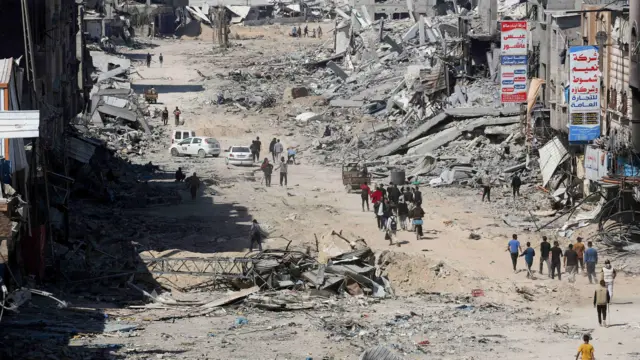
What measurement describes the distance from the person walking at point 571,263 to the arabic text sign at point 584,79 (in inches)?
292

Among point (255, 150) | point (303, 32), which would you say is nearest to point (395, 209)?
point (255, 150)

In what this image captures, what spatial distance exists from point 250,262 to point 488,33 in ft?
110

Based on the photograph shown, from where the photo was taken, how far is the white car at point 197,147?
54688mm

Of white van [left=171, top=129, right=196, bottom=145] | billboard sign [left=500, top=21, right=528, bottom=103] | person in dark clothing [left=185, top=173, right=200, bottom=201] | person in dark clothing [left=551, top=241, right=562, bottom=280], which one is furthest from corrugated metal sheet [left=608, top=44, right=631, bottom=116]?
white van [left=171, top=129, right=196, bottom=145]

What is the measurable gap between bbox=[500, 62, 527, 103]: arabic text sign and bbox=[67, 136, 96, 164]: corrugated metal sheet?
14.0 metres

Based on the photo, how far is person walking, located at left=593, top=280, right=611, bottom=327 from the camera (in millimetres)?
24891

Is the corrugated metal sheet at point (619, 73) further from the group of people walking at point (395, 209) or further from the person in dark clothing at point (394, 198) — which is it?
the person in dark clothing at point (394, 198)

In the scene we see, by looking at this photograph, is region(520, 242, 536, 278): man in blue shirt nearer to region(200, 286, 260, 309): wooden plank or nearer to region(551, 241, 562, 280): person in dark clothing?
region(551, 241, 562, 280): person in dark clothing

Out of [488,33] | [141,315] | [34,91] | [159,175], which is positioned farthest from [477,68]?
[141,315]

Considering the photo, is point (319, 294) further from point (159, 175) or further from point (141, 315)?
point (159, 175)

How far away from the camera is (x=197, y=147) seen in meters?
54.7

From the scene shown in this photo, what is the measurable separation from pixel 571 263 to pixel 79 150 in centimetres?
1889

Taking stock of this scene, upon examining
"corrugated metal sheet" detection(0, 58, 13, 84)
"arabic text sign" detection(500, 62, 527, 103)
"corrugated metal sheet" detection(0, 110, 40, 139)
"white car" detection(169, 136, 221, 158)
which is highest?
"corrugated metal sheet" detection(0, 58, 13, 84)

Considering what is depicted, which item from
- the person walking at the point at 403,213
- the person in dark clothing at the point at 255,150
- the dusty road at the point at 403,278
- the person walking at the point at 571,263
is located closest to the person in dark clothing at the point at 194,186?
the dusty road at the point at 403,278
